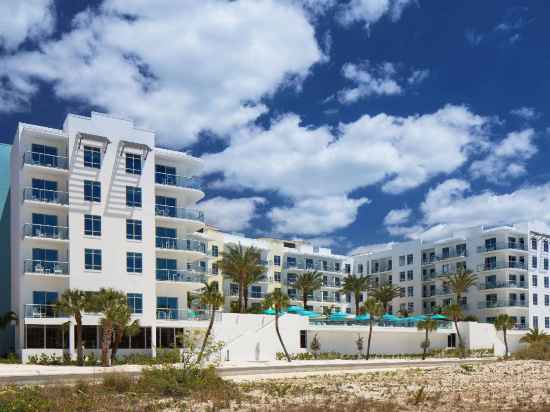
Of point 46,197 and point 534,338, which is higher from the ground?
point 46,197

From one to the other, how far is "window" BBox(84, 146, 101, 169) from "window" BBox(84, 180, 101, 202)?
132cm

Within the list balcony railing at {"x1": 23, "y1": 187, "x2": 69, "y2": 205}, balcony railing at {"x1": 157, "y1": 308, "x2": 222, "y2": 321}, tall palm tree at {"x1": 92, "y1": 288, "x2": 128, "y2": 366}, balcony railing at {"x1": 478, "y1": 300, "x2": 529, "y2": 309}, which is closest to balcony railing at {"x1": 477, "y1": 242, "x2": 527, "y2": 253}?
balcony railing at {"x1": 478, "y1": 300, "x2": 529, "y2": 309}

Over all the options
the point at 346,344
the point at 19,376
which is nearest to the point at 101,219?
the point at 19,376

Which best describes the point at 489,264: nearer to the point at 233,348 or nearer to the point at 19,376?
the point at 233,348

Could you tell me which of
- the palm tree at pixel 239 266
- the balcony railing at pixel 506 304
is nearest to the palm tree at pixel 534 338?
the balcony railing at pixel 506 304

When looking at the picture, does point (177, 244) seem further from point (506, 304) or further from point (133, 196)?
point (506, 304)

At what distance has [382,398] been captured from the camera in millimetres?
27203

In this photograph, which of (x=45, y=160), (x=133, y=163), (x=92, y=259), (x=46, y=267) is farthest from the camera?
(x=133, y=163)

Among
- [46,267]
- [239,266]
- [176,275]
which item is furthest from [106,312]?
[239,266]

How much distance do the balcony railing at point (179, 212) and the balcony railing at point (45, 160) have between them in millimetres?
8872

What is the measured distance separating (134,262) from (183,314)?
6084 millimetres

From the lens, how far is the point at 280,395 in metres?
28.2

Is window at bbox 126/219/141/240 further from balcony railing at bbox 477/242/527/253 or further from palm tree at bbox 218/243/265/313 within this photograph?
balcony railing at bbox 477/242/527/253

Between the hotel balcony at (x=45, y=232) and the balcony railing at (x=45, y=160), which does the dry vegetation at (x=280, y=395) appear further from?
the balcony railing at (x=45, y=160)
